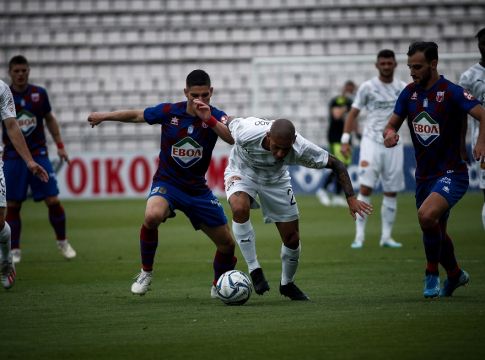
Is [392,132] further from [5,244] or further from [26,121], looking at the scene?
[26,121]

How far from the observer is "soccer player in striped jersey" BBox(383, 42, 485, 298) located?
809 centimetres

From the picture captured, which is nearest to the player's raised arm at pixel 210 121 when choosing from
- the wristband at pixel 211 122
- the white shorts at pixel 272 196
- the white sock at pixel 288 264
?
the wristband at pixel 211 122

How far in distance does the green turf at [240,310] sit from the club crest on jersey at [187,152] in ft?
4.28

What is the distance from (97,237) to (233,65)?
14283 millimetres

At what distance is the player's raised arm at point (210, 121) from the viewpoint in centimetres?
827

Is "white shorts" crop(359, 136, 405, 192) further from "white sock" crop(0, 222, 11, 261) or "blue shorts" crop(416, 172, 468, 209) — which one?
"white sock" crop(0, 222, 11, 261)

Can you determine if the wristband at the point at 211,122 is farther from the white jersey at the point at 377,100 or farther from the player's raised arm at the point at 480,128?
the white jersey at the point at 377,100

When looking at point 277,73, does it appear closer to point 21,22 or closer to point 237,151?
point 21,22

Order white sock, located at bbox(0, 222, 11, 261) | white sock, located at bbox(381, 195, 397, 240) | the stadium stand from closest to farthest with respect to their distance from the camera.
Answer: white sock, located at bbox(0, 222, 11, 261)
white sock, located at bbox(381, 195, 397, 240)
the stadium stand

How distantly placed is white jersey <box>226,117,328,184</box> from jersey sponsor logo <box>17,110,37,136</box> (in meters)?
4.35

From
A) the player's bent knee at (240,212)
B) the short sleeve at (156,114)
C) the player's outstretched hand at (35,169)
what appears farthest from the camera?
the player's outstretched hand at (35,169)

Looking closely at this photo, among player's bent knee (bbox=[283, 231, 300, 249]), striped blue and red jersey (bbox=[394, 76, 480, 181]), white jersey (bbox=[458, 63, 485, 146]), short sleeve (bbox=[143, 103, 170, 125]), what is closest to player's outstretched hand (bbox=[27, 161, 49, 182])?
short sleeve (bbox=[143, 103, 170, 125])

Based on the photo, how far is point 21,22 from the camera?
3072cm

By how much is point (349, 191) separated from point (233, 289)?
1.33 m
